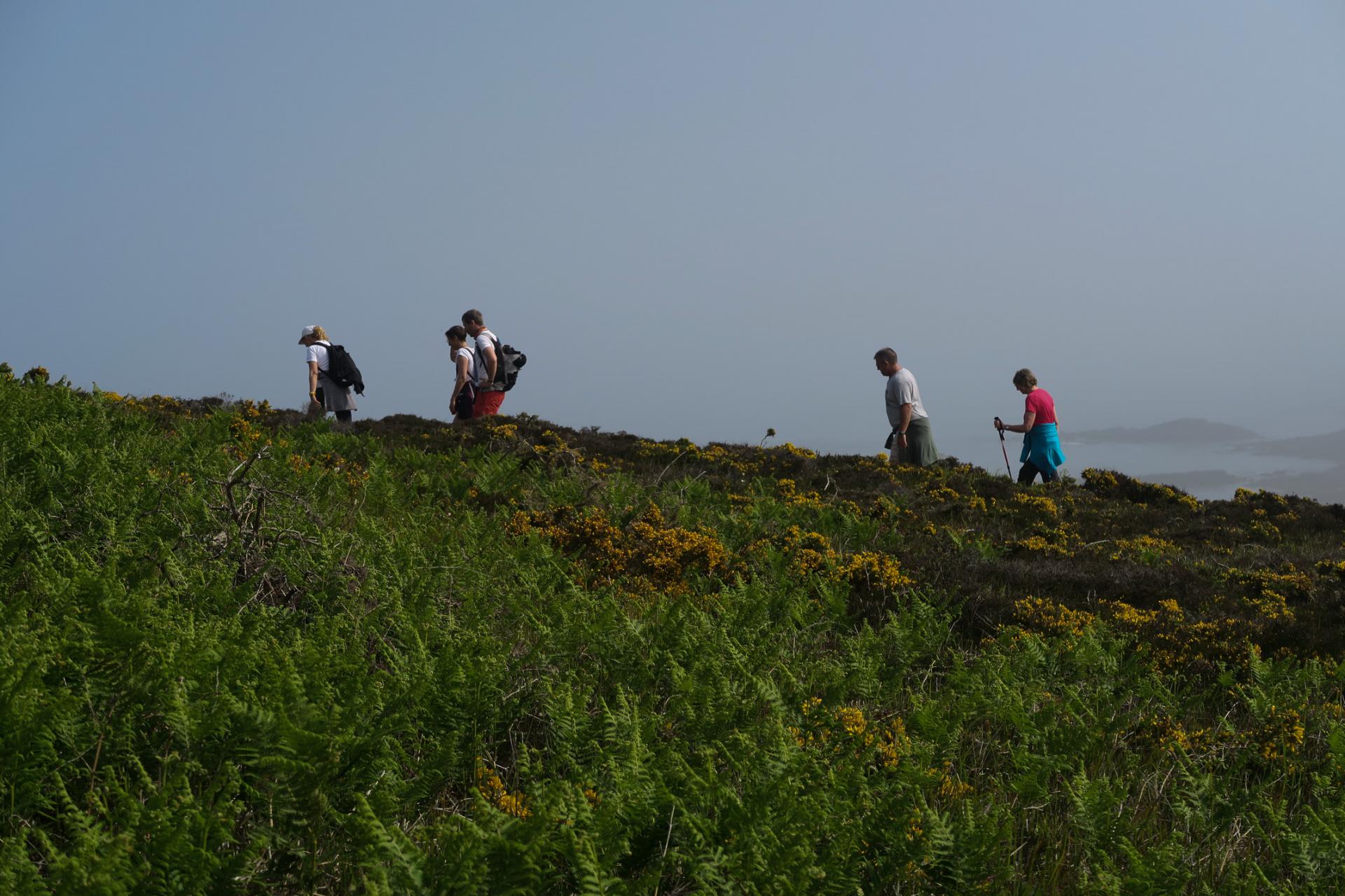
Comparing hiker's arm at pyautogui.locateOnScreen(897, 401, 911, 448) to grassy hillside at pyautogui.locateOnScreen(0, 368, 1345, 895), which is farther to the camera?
hiker's arm at pyautogui.locateOnScreen(897, 401, 911, 448)

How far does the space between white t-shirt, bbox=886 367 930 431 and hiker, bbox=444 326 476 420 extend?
718 centimetres

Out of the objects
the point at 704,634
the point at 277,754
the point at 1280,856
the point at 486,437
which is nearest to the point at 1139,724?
the point at 1280,856

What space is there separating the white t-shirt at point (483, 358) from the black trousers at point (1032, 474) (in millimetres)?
9200

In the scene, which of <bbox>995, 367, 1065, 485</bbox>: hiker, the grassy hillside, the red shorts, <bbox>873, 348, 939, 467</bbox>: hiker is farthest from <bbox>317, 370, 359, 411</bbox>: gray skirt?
<bbox>995, 367, 1065, 485</bbox>: hiker

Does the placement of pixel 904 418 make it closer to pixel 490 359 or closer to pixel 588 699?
pixel 490 359

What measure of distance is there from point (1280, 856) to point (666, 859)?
2.74 m

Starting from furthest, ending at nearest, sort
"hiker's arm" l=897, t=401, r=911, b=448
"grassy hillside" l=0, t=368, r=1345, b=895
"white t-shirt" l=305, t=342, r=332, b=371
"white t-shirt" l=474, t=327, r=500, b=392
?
1. "hiker's arm" l=897, t=401, r=911, b=448
2. "white t-shirt" l=305, t=342, r=332, b=371
3. "white t-shirt" l=474, t=327, r=500, b=392
4. "grassy hillside" l=0, t=368, r=1345, b=895

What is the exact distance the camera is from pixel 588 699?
4.26 metres

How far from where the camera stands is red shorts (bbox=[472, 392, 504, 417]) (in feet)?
57.0

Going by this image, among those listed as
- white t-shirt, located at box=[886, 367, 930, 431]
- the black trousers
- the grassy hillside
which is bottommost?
the grassy hillside

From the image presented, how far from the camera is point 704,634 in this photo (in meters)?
5.67

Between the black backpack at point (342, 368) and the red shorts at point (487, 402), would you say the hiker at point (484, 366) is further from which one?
the black backpack at point (342, 368)

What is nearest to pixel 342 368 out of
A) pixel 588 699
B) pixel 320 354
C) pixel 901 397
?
pixel 320 354

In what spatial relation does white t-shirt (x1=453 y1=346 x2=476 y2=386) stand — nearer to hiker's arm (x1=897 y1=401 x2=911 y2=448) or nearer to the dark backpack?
the dark backpack
